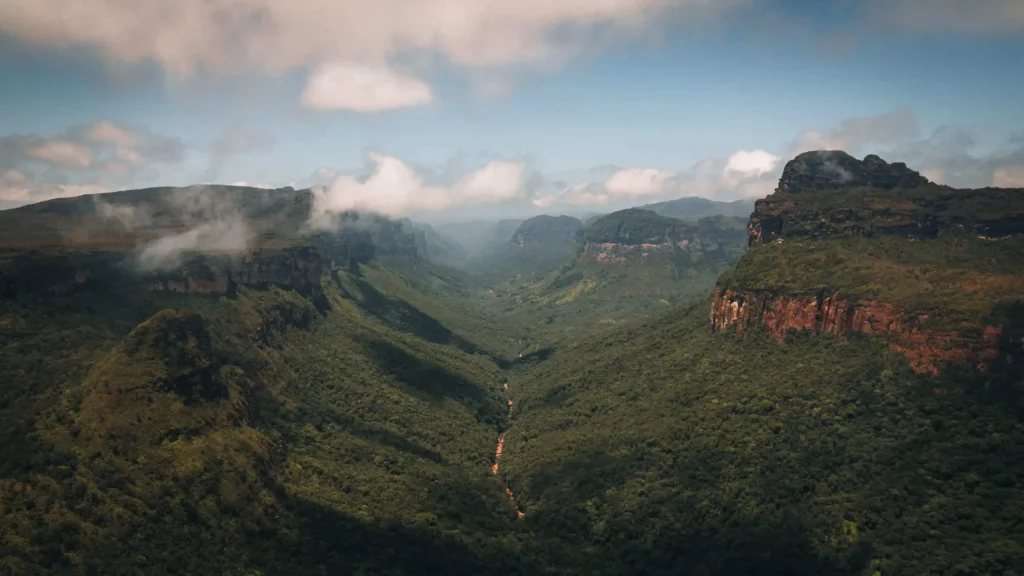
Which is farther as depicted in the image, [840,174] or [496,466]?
[840,174]

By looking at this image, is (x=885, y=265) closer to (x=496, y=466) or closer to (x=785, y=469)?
(x=785, y=469)

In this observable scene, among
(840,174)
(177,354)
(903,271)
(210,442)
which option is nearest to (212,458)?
(210,442)

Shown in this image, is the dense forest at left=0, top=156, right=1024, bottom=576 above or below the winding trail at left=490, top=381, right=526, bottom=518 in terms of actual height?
above

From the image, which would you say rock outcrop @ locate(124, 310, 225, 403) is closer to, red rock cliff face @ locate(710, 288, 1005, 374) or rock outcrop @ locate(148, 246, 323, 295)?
rock outcrop @ locate(148, 246, 323, 295)

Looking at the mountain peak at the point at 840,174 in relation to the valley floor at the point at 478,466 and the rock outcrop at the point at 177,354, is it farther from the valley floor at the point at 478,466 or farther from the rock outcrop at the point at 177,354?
the rock outcrop at the point at 177,354

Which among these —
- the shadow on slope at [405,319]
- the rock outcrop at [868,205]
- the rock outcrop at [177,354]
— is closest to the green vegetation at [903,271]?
the rock outcrop at [868,205]

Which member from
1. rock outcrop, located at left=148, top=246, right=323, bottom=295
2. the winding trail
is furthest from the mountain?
rock outcrop, located at left=148, top=246, right=323, bottom=295

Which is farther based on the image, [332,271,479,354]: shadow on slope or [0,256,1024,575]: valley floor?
[332,271,479,354]: shadow on slope
